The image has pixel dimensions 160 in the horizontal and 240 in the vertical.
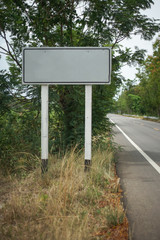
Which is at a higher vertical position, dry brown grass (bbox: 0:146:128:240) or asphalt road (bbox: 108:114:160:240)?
dry brown grass (bbox: 0:146:128:240)

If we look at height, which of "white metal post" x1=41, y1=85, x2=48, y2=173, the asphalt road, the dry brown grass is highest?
"white metal post" x1=41, y1=85, x2=48, y2=173

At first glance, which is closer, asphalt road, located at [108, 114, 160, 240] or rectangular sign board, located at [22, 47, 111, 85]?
asphalt road, located at [108, 114, 160, 240]

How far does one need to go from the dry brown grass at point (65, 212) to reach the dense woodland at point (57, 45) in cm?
176

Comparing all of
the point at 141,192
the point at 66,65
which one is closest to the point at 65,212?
the point at 141,192

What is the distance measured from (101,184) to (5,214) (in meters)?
1.95

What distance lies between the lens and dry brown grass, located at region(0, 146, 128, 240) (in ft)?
9.55

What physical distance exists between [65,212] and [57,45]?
192 inches

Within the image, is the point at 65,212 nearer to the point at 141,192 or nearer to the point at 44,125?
the point at 141,192

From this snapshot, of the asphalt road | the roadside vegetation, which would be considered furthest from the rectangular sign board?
the asphalt road

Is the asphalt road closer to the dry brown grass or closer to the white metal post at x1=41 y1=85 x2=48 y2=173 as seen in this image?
the dry brown grass

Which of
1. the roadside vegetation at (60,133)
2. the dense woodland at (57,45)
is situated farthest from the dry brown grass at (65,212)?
the dense woodland at (57,45)

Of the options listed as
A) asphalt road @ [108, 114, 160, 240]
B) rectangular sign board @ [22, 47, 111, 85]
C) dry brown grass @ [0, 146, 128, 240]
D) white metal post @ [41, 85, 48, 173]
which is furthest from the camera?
white metal post @ [41, 85, 48, 173]

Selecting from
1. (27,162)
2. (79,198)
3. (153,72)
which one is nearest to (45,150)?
(27,162)

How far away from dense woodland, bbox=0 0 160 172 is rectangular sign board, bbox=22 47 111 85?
2.75 ft
